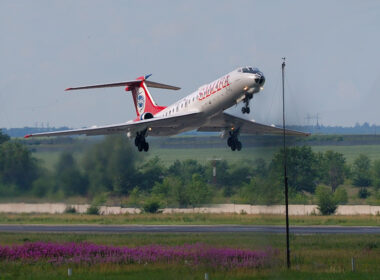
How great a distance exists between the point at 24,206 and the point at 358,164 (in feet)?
198

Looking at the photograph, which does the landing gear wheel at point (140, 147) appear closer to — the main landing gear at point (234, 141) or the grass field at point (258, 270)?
the main landing gear at point (234, 141)

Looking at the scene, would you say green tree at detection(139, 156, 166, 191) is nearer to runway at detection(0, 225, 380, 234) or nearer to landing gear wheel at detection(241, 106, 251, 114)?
runway at detection(0, 225, 380, 234)

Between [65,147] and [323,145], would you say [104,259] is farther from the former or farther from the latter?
[323,145]

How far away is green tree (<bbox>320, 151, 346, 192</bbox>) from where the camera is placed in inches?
3314

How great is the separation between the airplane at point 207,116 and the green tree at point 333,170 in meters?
32.0

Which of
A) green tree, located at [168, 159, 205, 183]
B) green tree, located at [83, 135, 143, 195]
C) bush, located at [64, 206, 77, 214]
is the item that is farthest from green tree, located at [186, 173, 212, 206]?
bush, located at [64, 206, 77, 214]

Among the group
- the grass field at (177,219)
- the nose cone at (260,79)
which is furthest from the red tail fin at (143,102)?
the nose cone at (260,79)

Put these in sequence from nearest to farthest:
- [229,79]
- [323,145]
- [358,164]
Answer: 1. [229,79]
2. [358,164]
3. [323,145]

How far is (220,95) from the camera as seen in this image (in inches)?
1831

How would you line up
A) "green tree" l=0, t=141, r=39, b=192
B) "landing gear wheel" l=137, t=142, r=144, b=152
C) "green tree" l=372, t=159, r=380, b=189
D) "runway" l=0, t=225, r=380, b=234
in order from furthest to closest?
"green tree" l=372, t=159, r=380, b=189 < "landing gear wheel" l=137, t=142, r=144, b=152 < "runway" l=0, t=225, r=380, b=234 < "green tree" l=0, t=141, r=39, b=192

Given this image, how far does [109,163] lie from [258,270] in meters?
22.7

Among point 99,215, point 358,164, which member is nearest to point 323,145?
point 358,164

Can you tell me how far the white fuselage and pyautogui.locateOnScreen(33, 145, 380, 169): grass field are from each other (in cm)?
328

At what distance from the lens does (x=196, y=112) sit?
48.3 meters
